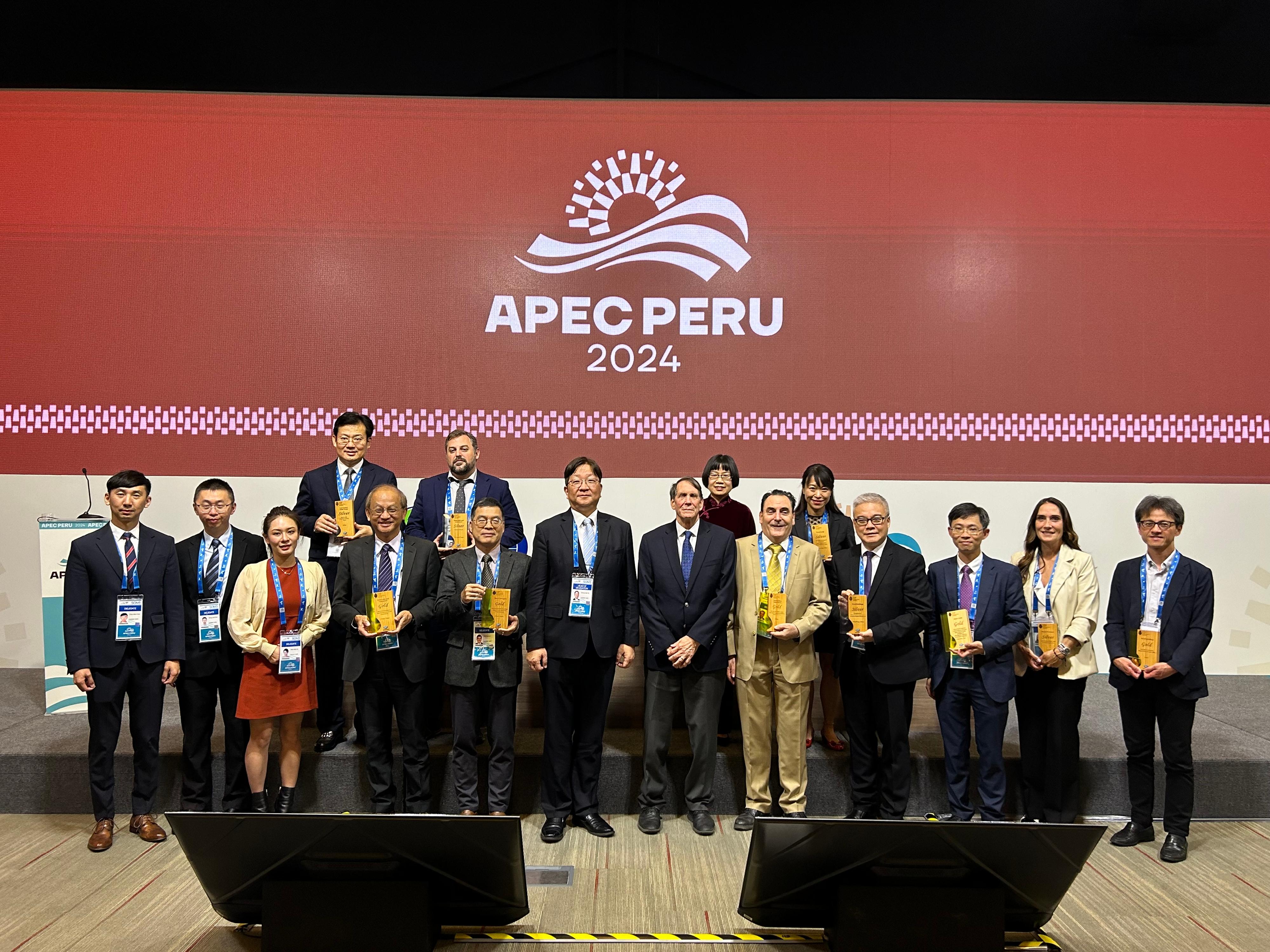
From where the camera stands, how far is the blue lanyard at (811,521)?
4.56 metres

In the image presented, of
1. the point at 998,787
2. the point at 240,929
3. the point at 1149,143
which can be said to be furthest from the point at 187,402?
the point at 1149,143

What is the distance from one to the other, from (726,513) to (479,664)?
144 cm

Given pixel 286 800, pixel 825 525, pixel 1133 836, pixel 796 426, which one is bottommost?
pixel 1133 836

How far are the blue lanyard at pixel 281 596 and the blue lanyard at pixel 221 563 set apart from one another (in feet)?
0.74

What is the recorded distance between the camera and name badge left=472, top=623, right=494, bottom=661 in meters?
4.01

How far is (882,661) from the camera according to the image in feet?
13.4

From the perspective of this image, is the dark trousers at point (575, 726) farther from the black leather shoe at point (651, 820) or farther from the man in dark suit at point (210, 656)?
the man in dark suit at point (210, 656)

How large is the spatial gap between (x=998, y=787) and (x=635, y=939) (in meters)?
1.89

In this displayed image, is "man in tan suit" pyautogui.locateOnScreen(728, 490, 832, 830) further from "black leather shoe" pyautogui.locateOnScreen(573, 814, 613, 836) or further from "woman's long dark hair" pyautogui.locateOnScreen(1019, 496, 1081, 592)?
"woman's long dark hair" pyautogui.locateOnScreen(1019, 496, 1081, 592)

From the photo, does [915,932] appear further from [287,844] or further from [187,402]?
[187,402]

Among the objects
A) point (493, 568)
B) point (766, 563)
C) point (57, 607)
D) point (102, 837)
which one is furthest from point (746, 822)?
point (57, 607)

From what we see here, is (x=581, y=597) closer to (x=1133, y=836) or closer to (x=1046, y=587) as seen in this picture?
(x=1046, y=587)

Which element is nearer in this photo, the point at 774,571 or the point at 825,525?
the point at 774,571

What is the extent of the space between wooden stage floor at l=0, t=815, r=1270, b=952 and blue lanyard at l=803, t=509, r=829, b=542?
136 centimetres
